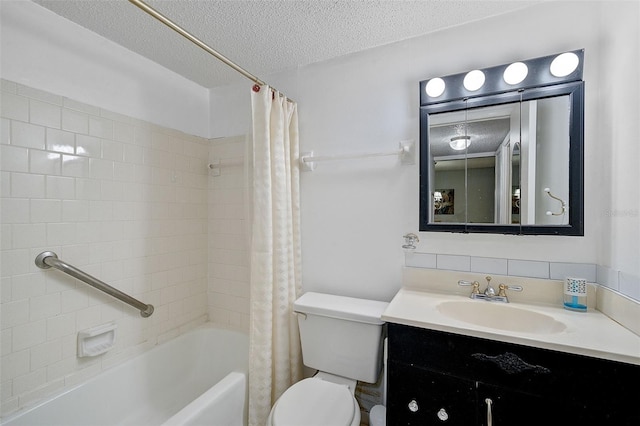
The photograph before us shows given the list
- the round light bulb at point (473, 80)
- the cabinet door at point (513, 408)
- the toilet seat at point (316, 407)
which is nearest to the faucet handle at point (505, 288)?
the cabinet door at point (513, 408)

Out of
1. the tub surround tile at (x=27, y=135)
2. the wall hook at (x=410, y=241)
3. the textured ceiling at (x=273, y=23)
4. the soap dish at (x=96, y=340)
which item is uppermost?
the textured ceiling at (x=273, y=23)

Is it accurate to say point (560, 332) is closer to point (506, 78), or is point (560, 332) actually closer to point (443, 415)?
point (443, 415)

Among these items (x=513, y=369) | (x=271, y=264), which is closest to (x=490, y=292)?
(x=513, y=369)

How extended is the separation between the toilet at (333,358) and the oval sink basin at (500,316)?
357 mm

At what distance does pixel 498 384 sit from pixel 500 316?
363mm

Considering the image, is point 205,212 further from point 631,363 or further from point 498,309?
point 631,363

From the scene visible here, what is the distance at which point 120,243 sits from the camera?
167 cm

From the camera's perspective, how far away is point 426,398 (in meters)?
1.10

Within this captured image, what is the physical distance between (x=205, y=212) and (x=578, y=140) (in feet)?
7.46

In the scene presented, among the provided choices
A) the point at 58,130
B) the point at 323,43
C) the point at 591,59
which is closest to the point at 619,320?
the point at 591,59

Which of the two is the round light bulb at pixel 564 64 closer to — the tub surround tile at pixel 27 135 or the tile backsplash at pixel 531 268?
the tile backsplash at pixel 531 268

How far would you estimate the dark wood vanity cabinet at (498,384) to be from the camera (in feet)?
2.89

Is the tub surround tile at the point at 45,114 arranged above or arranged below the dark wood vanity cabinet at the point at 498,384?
above

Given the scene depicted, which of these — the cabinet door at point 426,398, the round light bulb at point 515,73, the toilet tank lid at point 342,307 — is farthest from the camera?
the toilet tank lid at point 342,307
